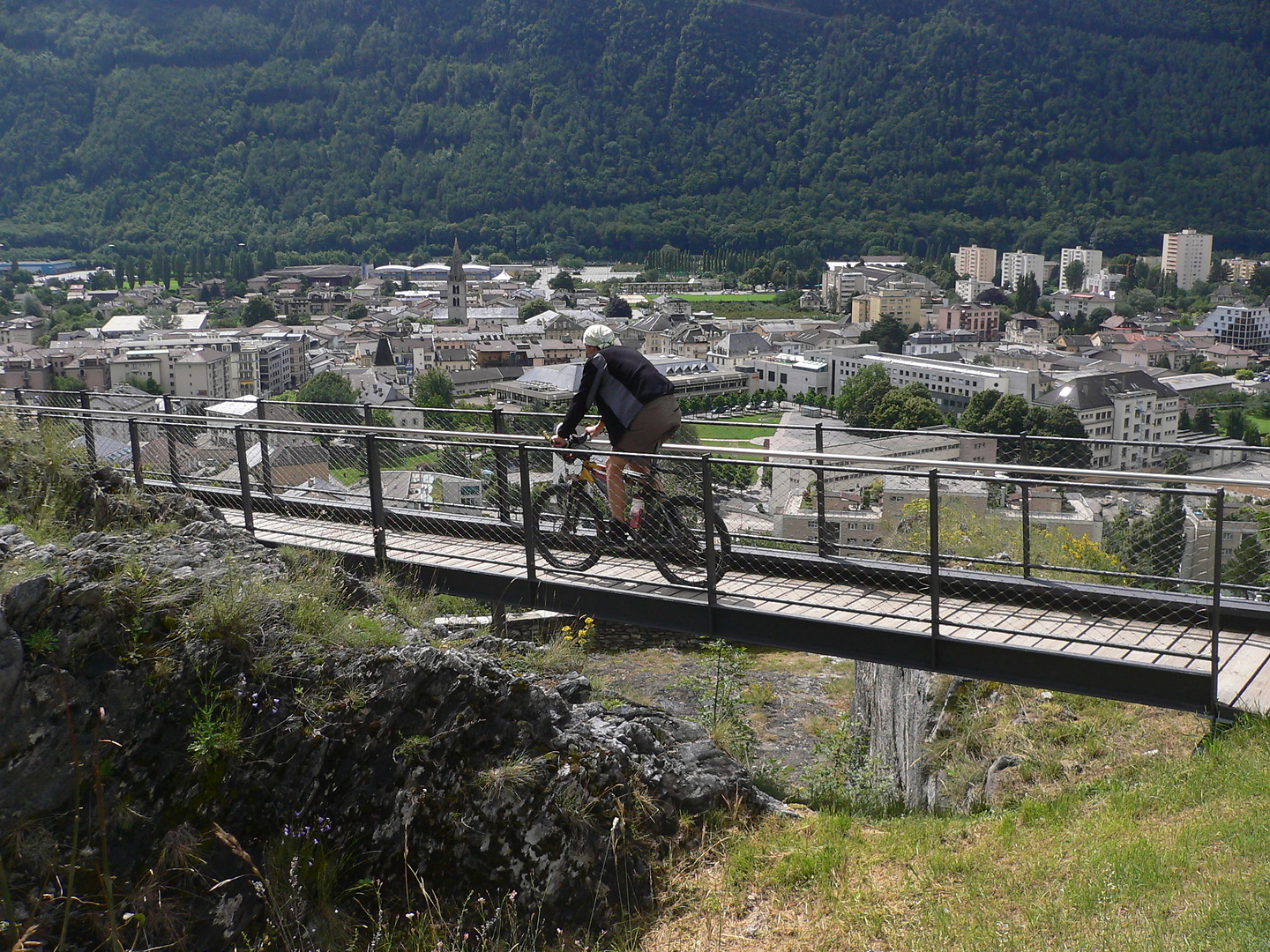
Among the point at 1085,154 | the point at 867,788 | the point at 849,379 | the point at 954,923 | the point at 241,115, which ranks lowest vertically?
the point at 849,379

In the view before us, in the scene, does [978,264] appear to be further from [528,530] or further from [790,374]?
[528,530]

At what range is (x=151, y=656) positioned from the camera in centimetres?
368

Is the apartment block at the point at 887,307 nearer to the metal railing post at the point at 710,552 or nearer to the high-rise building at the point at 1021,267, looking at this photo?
the high-rise building at the point at 1021,267

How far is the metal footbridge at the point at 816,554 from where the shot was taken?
4398mm

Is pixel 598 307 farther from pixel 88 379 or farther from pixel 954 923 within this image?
pixel 954 923

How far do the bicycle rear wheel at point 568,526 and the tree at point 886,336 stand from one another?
93.9 metres

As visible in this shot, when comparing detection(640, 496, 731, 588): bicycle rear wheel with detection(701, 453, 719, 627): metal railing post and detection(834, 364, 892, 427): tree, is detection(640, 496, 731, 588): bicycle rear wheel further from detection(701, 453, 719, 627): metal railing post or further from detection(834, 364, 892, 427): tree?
detection(834, 364, 892, 427): tree

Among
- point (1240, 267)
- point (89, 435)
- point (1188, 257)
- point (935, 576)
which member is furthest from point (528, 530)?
point (1240, 267)

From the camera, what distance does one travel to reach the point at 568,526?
5.75 m

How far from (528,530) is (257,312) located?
113 meters

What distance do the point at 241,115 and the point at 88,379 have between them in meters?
131

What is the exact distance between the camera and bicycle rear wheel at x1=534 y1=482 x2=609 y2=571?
222 inches

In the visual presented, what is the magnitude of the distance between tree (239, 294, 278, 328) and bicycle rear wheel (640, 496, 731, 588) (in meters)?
110

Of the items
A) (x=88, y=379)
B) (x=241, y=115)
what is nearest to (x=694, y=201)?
(x=241, y=115)
